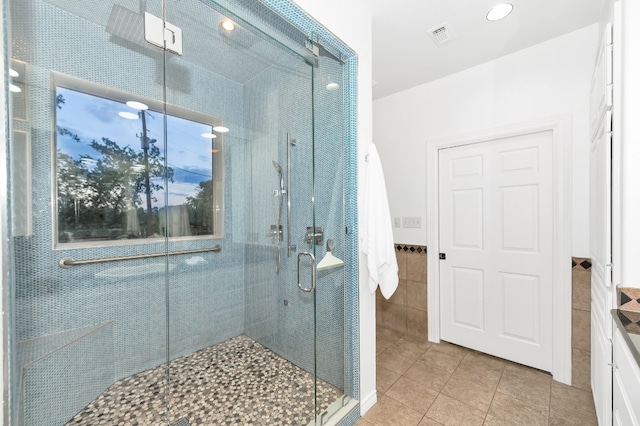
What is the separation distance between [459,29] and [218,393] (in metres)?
3.11

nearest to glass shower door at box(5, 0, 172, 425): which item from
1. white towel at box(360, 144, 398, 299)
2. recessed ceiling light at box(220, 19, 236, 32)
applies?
recessed ceiling light at box(220, 19, 236, 32)

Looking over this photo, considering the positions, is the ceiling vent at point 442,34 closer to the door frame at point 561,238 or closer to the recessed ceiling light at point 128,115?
the door frame at point 561,238

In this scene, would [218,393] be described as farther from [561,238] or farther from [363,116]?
[561,238]

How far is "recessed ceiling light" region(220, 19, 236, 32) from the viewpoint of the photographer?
149 cm

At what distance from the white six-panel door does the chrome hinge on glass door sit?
2401 mm

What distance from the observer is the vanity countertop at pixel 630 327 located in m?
0.93

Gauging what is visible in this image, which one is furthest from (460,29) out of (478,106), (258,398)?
(258,398)

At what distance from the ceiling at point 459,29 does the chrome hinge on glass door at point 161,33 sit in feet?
3.96

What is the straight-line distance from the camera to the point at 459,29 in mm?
1984

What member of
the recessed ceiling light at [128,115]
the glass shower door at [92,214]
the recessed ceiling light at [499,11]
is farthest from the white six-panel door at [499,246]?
the recessed ceiling light at [128,115]

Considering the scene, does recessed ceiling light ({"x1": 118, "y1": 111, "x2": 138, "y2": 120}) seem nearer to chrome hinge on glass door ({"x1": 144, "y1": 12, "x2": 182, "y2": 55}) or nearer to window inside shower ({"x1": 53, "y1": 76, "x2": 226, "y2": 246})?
window inside shower ({"x1": 53, "y1": 76, "x2": 226, "y2": 246})

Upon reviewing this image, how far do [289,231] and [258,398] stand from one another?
1094mm

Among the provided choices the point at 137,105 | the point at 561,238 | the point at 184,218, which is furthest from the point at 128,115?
the point at 561,238

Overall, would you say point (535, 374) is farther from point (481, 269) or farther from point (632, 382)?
point (632, 382)
